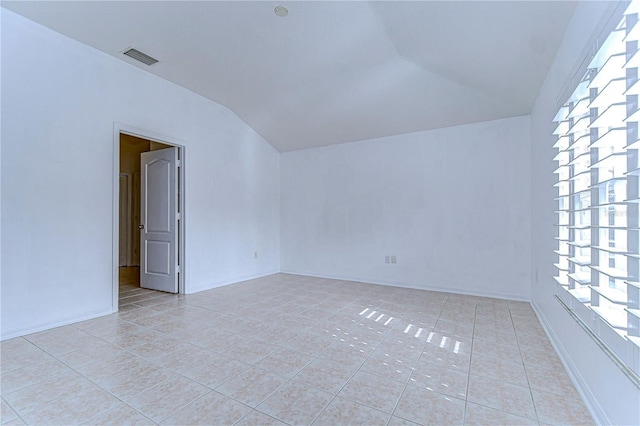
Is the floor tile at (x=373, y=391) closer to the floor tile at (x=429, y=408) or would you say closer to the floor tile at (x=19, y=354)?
the floor tile at (x=429, y=408)

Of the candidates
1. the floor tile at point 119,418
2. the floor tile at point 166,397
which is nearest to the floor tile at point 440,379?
the floor tile at point 166,397

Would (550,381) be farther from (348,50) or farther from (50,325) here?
(50,325)

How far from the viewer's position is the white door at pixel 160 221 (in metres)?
4.23

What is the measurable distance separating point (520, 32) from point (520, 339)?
267cm

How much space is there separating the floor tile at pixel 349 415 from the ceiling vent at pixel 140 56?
3.92 m

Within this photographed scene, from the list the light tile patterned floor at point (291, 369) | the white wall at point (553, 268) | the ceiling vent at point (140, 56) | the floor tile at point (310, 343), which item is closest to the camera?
the white wall at point (553, 268)

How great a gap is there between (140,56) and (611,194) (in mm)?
4334

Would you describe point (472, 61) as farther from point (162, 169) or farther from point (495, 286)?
point (162, 169)

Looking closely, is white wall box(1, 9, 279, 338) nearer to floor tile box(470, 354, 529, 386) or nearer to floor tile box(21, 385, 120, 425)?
floor tile box(21, 385, 120, 425)

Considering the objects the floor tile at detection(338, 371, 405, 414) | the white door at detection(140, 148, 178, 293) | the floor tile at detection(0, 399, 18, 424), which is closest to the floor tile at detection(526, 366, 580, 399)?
the floor tile at detection(338, 371, 405, 414)

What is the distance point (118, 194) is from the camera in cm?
342

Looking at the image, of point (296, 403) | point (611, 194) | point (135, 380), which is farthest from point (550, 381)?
point (135, 380)

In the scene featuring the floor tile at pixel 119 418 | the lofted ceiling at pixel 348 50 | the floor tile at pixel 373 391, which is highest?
the lofted ceiling at pixel 348 50

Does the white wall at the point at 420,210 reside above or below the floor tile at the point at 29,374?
above
